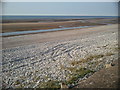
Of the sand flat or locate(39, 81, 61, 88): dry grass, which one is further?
the sand flat

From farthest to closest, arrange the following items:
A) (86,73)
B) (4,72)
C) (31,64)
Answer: (31,64)
(4,72)
(86,73)

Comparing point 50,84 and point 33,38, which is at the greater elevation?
point 33,38

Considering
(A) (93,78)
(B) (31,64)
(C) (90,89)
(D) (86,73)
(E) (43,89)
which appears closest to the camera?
(C) (90,89)

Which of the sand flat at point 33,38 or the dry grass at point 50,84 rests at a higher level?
the sand flat at point 33,38

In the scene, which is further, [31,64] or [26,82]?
[31,64]

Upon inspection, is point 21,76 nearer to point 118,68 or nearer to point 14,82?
point 14,82

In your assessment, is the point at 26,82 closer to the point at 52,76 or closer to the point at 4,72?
the point at 52,76

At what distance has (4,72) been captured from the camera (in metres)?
9.56

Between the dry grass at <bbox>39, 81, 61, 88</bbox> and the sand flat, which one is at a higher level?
the sand flat

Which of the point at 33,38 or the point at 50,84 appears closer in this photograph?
the point at 50,84

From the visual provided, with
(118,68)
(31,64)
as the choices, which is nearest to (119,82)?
(118,68)

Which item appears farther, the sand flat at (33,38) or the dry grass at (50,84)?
the sand flat at (33,38)

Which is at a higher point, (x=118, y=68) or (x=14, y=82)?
(x=118, y=68)

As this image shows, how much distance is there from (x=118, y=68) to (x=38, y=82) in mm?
5327
